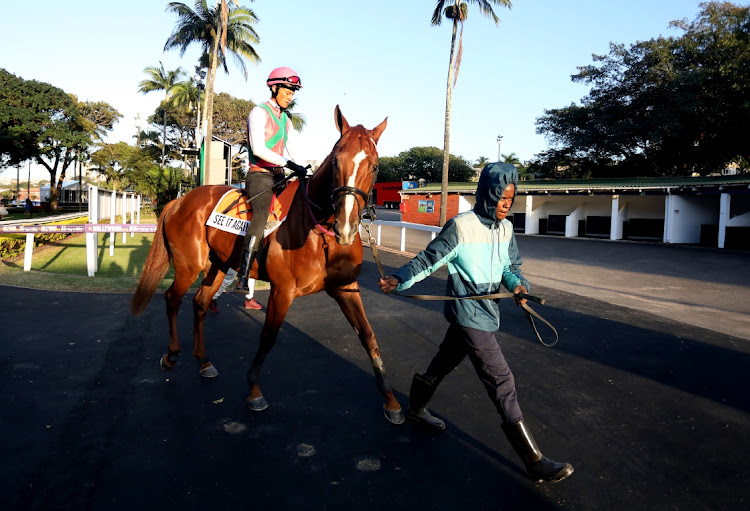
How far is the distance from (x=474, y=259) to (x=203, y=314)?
127 inches

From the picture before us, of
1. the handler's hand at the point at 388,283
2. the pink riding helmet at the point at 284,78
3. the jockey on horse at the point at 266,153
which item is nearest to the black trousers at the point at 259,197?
the jockey on horse at the point at 266,153

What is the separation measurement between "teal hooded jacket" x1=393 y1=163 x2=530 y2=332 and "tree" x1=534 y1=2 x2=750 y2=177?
1371 inches

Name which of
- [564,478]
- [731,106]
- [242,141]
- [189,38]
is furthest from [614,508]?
[242,141]

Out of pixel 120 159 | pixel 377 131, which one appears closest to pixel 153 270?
pixel 377 131

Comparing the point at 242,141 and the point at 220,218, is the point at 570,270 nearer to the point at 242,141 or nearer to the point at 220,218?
the point at 220,218

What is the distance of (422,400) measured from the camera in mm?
3488

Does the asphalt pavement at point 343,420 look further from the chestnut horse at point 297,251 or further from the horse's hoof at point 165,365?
the chestnut horse at point 297,251

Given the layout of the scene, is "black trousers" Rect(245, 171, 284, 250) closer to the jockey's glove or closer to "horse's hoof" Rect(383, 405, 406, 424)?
the jockey's glove

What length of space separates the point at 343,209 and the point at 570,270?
12877mm

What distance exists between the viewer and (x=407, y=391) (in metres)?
4.31

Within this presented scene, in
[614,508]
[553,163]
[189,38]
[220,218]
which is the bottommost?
[614,508]

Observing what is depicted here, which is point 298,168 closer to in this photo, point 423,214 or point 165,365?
point 165,365

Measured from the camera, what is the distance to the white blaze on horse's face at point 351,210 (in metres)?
2.91

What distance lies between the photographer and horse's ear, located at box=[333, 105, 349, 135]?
339 centimetres
